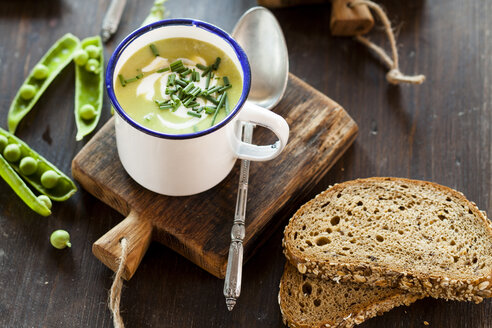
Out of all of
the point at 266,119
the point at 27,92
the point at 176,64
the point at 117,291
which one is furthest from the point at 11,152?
the point at 266,119

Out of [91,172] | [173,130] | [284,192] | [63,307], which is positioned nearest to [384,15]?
[284,192]

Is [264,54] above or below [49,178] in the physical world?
above

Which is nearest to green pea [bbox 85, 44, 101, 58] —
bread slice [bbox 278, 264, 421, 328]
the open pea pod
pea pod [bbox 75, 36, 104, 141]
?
pea pod [bbox 75, 36, 104, 141]

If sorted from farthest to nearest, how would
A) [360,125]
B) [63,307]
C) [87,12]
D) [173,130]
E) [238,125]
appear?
[87,12]
[360,125]
[63,307]
[238,125]
[173,130]

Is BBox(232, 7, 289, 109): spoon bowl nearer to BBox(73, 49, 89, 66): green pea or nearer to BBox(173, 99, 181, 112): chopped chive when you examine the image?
BBox(173, 99, 181, 112): chopped chive

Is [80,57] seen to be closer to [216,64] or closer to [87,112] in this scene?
[87,112]

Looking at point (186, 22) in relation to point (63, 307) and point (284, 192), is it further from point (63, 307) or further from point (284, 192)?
point (63, 307)

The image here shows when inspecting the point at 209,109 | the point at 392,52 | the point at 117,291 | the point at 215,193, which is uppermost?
the point at 209,109

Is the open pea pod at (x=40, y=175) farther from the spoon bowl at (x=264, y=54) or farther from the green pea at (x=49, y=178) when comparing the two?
the spoon bowl at (x=264, y=54)
